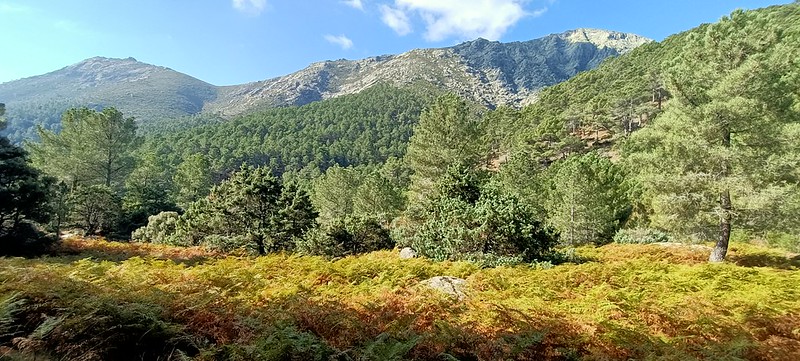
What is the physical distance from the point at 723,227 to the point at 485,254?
890 cm

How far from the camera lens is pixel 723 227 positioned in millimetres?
14758

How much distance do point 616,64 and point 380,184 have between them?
94136mm

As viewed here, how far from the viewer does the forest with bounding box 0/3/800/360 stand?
5.53m

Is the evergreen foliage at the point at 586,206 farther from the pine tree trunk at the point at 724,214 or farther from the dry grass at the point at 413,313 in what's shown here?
the dry grass at the point at 413,313

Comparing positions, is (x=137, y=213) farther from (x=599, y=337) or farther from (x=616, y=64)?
(x=616, y=64)

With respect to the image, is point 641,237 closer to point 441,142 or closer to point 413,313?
point 441,142

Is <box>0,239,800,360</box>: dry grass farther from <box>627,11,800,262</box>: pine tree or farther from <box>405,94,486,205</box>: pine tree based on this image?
<box>405,94,486,205</box>: pine tree

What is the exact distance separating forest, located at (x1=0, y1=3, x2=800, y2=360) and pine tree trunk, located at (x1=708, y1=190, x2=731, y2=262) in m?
0.08

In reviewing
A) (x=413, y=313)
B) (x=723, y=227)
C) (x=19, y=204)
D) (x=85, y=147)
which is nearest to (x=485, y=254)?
(x=413, y=313)

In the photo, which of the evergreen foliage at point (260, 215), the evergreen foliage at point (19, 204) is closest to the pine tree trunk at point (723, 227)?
the evergreen foliage at point (260, 215)

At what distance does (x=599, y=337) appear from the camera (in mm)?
6086

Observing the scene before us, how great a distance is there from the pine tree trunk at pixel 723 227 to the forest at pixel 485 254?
0.08 meters

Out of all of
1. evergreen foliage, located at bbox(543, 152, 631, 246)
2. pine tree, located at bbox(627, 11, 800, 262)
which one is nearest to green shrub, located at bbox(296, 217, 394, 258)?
evergreen foliage, located at bbox(543, 152, 631, 246)

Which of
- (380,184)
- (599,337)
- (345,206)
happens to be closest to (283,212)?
(599,337)
